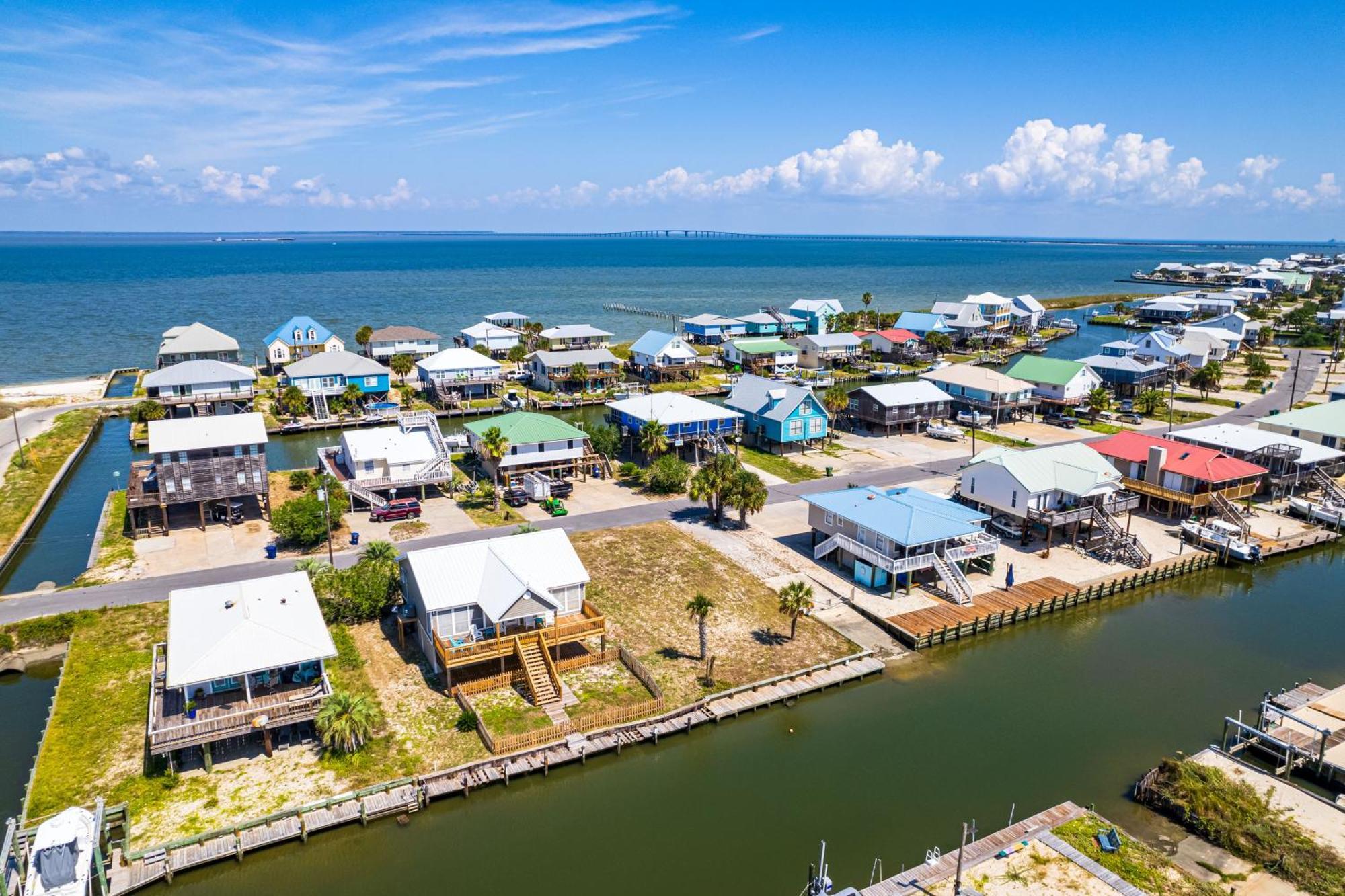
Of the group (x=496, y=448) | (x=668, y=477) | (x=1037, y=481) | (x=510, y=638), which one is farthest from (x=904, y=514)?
(x=496, y=448)

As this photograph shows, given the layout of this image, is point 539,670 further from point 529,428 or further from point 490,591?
point 529,428

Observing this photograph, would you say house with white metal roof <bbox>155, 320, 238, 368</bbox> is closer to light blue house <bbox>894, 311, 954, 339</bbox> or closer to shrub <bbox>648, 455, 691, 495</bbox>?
shrub <bbox>648, 455, 691, 495</bbox>

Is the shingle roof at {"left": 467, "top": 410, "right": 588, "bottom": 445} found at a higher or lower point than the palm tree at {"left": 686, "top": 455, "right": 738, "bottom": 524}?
higher

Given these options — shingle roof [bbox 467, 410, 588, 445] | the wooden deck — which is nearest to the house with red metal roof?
the wooden deck

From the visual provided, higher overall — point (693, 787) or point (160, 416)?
point (160, 416)

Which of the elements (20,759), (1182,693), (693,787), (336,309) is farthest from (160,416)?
(336,309)

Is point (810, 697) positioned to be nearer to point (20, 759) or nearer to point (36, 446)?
point (20, 759)

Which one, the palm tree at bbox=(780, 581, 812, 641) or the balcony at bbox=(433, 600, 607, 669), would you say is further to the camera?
the palm tree at bbox=(780, 581, 812, 641)
